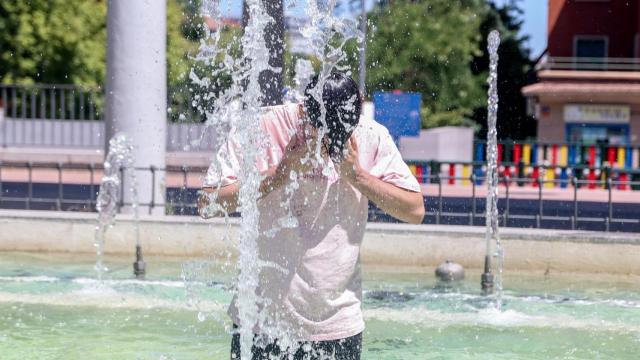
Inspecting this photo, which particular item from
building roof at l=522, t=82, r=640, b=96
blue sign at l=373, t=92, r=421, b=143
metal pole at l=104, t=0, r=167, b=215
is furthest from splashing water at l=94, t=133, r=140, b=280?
building roof at l=522, t=82, r=640, b=96

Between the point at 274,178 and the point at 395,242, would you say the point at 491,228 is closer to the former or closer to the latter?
the point at 395,242

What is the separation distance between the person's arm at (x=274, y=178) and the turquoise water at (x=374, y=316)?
2.51 metres

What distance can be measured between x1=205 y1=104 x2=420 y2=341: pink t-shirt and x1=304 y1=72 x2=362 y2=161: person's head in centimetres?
10

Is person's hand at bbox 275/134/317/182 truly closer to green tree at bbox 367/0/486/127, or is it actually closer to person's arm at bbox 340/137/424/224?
person's arm at bbox 340/137/424/224

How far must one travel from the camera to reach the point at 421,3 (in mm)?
41875

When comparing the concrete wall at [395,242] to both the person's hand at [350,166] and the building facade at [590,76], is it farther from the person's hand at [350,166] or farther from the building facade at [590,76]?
the building facade at [590,76]

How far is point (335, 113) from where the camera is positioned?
3400 mm

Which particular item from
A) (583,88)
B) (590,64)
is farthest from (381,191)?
(590,64)

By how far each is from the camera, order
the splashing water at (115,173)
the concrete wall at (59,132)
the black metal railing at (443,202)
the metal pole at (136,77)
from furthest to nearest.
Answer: the concrete wall at (59,132), the metal pole at (136,77), the splashing water at (115,173), the black metal railing at (443,202)

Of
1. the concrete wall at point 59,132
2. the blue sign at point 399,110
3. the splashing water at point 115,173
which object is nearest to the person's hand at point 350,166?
the splashing water at point 115,173

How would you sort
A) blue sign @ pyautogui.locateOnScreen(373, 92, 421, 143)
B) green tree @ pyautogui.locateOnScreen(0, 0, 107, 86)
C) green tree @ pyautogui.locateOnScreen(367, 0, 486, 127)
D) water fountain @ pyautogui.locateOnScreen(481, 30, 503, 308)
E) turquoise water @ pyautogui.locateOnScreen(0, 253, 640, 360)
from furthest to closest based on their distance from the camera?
green tree @ pyautogui.locateOnScreen(367, 0, 486, 127) → green tree @ pyautogui.locateOnScreen(0, 0, 107, 86) → blue sign @ pyautogui.locateOnScreen(373, 92, 421, 143) → water fountain @ pyautogui.locateOnScreen(481, 30, 503, 308) → turquoise water @ pyautogui.locateOnScreen(0, 253, 640, 360)

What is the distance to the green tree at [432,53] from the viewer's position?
41.0 metres

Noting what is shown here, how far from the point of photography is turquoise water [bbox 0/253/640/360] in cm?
732

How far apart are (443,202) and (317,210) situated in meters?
12.3
